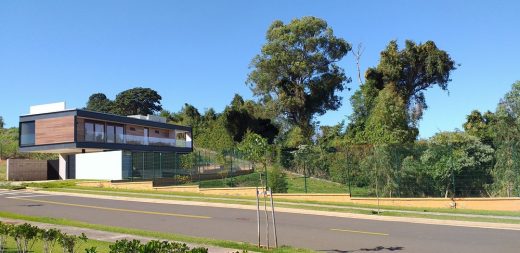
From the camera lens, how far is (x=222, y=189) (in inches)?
1184

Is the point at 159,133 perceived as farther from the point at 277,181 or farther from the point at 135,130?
the point at 277,181

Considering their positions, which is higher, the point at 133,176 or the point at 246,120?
the point at 246,120

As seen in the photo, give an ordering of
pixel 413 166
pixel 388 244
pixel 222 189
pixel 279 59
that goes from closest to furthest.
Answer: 1. pixel 388 244
2. pixel 413 166
3. pixel 222 189
4. pixel 279 59

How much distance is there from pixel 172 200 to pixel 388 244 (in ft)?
53.0

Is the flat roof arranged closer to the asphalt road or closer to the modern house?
the modern house

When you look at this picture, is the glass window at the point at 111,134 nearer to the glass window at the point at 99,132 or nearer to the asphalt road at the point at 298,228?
the glass window at the point at 99,132

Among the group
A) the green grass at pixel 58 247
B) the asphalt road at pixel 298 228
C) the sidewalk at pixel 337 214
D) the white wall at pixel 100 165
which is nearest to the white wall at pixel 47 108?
the white wall at pixel 100 165

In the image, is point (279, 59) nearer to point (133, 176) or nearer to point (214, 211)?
point (133, 176)

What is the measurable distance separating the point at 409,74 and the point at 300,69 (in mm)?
12545

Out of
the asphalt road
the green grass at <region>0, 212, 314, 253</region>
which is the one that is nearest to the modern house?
the asphalt road

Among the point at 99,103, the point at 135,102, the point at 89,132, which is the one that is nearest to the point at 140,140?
the point at 89,132

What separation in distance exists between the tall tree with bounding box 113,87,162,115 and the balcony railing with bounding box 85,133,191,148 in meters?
Result: 47.0

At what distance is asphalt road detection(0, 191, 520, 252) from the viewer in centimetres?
1260

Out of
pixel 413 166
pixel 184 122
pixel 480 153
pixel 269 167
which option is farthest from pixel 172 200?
pixel 184 122
